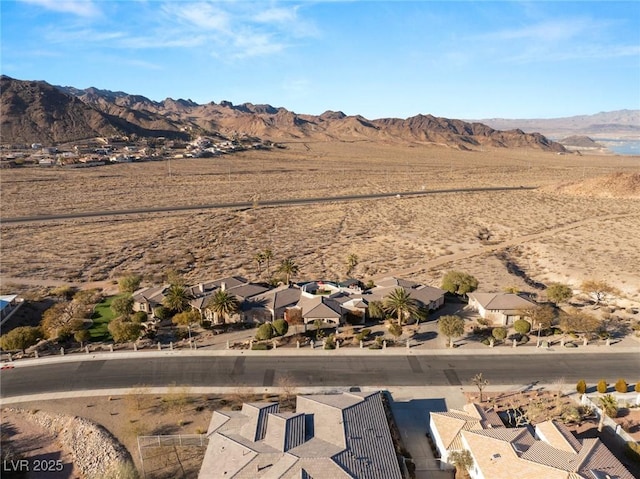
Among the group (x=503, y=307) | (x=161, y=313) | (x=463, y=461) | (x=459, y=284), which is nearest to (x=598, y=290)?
(x=503, y=307)

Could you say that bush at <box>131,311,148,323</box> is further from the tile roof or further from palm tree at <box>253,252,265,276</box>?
the tile roof

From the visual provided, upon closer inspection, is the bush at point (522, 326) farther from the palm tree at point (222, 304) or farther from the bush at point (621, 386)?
the palm tree at point (222, 304)

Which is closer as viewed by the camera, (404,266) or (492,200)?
(404,266)

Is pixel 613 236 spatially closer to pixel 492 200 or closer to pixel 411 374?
pixel 492 200

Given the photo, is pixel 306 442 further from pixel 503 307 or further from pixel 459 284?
pixel 459 284

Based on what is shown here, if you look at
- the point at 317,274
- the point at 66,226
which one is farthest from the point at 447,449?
the point at 66,226

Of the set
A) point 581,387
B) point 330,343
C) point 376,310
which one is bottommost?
point 581,387
